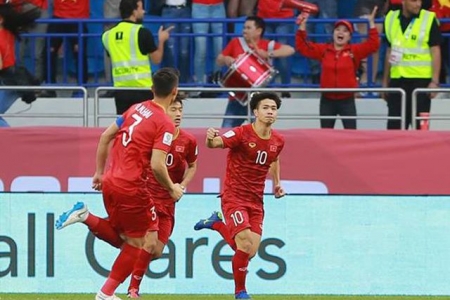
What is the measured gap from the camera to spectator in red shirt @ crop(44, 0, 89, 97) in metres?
18.4

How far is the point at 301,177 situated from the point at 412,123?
4.77 ft

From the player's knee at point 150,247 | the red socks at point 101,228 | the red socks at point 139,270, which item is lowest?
the red socks at point 139,270

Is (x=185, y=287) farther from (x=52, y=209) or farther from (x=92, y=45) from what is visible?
(x=92, y=45)

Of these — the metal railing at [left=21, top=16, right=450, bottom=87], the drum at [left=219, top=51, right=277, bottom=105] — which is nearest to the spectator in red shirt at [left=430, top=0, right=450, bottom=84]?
the metal railing at [left=21, top=16, right=450, bottom=87]

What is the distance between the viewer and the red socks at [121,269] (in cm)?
1123

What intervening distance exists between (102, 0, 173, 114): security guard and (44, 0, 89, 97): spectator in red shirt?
1.23 meters

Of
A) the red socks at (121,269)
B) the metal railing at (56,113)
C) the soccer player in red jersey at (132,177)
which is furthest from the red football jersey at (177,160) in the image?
the metal railing at (56,113)

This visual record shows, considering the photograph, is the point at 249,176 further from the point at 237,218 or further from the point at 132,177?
the point at 132,177

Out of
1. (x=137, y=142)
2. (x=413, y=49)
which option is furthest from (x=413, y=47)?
(x=137, y=142)

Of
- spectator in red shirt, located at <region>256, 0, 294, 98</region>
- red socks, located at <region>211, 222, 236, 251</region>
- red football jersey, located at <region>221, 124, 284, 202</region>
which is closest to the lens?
red football jersey, located at <region>221, 124, 284, 202</region>

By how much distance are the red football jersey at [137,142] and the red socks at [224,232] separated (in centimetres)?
267

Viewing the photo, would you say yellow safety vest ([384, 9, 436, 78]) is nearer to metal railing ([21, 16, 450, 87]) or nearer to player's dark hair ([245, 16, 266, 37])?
metal railing ([21, 16, 450, 87])

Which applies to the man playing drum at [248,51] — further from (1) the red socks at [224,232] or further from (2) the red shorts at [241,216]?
(2) the red shorts at [241,216]

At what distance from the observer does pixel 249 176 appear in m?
13.8
